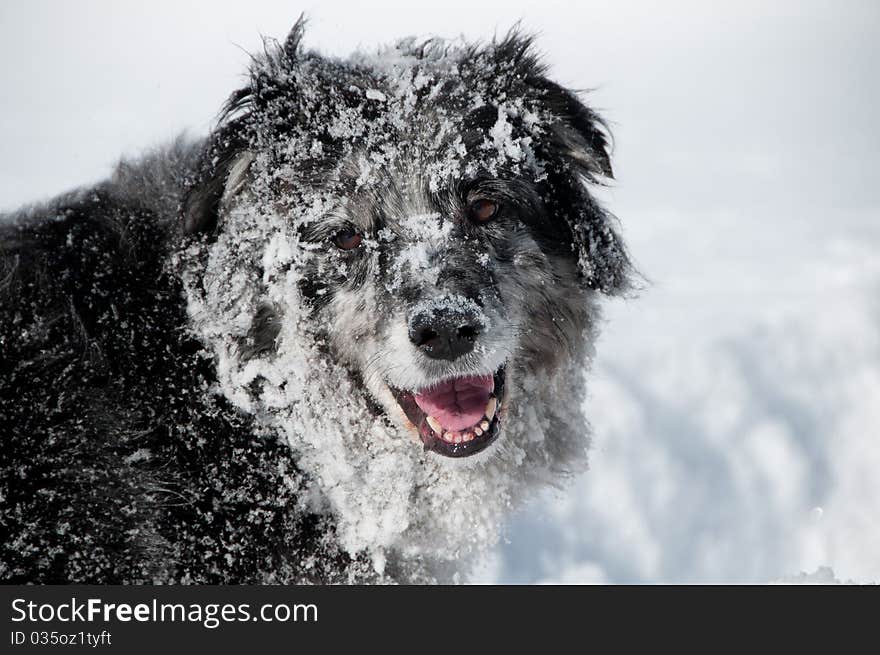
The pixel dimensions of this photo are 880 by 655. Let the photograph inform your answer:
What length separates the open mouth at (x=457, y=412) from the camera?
121 inches

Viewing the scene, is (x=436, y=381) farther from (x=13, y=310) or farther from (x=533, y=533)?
(x=533, y=533)

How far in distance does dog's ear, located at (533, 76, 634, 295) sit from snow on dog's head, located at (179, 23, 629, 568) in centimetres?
2

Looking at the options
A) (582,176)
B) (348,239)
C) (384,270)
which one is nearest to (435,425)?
(384,270)

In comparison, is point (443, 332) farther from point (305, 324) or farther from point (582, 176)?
point (582, 176)

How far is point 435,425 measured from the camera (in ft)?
10.1

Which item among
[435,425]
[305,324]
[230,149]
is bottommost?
[435,425]

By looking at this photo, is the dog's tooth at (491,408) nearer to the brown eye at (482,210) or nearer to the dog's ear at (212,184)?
the brown eye at (482,210)

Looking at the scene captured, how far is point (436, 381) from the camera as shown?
9.63 feet

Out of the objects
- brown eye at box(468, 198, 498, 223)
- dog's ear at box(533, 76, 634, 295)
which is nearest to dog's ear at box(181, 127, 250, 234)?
brown eye at box(468, 198, 498, 223)

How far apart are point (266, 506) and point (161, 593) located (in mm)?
462

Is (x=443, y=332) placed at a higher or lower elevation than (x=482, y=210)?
lower

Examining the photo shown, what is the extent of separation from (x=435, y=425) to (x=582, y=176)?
1.26 metres

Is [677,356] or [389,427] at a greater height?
[677,356]

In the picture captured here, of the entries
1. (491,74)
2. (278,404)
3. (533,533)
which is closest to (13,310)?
(278,404)
